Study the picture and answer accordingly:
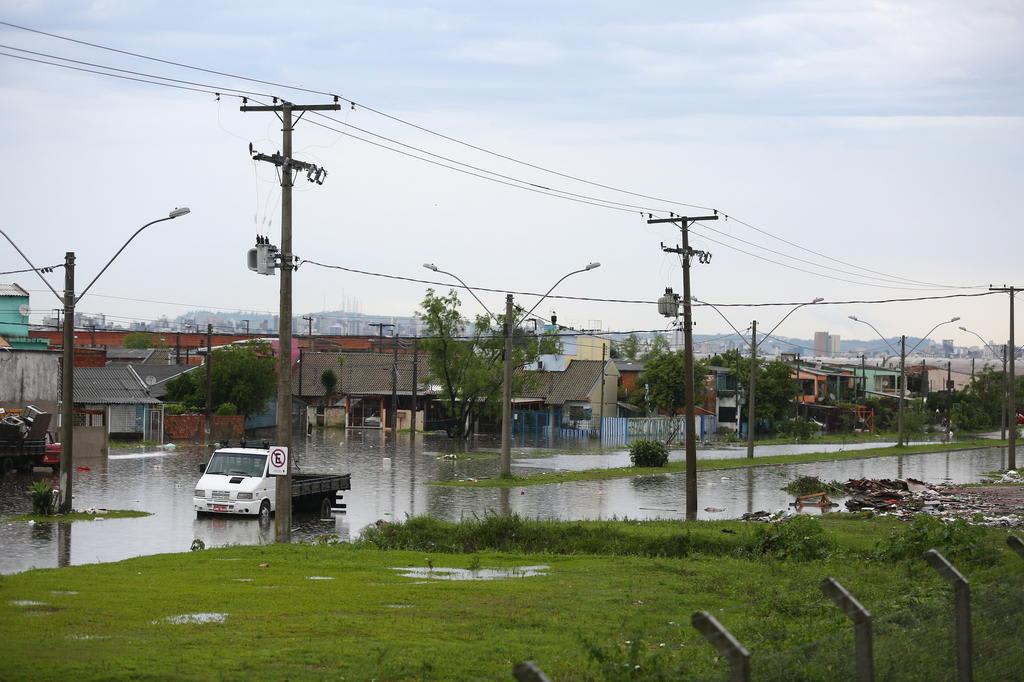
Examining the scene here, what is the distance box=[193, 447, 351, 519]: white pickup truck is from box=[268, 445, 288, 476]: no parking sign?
5421mm

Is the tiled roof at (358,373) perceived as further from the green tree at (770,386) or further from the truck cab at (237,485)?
the truck cab at (237,485)

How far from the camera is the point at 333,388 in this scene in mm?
99750

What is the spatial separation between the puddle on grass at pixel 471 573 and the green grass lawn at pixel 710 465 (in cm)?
2216

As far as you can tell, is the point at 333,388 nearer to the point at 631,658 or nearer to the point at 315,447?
the point at 315,447

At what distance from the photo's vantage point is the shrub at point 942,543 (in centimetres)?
1820

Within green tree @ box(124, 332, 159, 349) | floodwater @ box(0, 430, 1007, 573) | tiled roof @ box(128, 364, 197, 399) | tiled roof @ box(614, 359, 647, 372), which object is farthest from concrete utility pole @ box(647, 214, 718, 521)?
green tree @ box(124, 332, 159, 349)

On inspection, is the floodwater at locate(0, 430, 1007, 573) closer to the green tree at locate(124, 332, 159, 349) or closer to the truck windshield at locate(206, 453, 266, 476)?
the truck windshield at locate(206, 453, 266, 476)

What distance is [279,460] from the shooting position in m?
23.7

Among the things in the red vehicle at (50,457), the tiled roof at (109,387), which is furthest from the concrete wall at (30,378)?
the tiled roof at (109,387)

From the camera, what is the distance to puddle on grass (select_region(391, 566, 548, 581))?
18222 millimetres

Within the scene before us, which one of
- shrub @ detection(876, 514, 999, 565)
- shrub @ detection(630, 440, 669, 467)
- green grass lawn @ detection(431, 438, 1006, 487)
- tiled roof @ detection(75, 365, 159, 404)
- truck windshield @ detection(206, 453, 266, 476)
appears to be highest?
tiled roof @ detection(75, 365, 159, 404)

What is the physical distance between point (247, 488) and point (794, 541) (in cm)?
1396

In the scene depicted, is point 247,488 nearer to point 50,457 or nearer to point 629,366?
point 50,457

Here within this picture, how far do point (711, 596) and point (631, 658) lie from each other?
23.2ft
